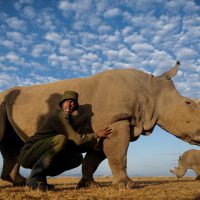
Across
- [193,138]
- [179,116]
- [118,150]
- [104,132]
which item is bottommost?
[193,138]

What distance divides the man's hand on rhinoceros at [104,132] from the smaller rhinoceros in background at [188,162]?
423 inches

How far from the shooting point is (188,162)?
1825 centimetres

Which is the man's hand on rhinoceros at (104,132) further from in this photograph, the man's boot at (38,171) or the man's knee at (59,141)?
the man's boot at (38,171)

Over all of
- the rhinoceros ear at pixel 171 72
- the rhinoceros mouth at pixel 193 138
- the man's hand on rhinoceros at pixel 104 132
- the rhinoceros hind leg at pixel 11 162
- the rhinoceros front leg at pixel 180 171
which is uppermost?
the rhinoceros ear at pixel 171 72

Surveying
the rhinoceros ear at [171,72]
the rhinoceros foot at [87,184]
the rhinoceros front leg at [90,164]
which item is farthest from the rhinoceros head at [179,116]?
the rhinoceros foot at [87,184]

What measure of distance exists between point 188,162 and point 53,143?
13.1 metres

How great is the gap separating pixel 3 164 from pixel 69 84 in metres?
2.96

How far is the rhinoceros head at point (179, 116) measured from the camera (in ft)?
27.8

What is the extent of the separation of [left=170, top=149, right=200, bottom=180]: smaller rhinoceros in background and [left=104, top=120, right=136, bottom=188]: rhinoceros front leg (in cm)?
1058

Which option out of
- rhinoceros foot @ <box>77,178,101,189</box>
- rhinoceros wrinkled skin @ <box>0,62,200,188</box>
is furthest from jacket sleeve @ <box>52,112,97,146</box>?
rhinoceros foot @ <box>77,178,101,189</box>

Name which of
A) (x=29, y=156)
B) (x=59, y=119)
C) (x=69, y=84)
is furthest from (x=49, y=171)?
(x=69, y=84)

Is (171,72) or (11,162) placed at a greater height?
(171,72)

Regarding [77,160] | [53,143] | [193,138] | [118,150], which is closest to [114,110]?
[118,150]

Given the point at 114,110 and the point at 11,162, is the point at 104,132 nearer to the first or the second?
the point at 114,110
